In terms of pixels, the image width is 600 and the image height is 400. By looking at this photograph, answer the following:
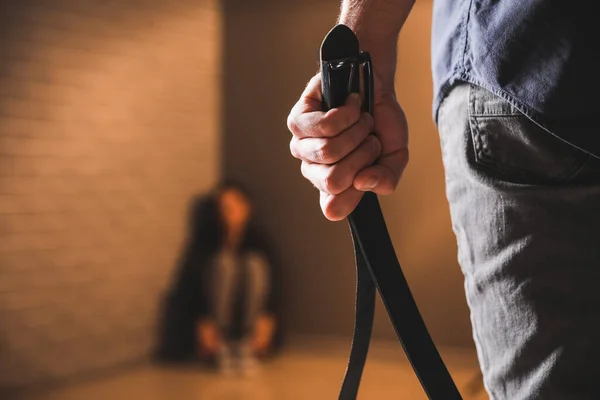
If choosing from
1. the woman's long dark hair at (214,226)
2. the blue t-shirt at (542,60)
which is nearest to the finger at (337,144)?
the blue t-shirt at (542,60)

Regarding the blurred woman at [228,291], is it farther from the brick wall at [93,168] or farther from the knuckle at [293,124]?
the knuckle at [293,124]

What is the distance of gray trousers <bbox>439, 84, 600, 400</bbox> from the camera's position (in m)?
0.62

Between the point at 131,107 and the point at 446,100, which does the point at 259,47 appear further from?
the point at 446,100

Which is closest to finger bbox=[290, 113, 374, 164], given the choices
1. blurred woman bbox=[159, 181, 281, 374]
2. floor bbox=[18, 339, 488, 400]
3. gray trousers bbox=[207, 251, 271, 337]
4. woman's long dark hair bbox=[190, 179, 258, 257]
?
floor bbox=[18, 339, 488, 400]

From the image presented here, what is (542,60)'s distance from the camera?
0.64 meters

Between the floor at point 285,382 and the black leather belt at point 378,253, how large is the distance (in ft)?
9.36

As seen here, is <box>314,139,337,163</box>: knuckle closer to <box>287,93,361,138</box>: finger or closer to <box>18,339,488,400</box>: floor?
<box>287,93,361,138</box>: finger

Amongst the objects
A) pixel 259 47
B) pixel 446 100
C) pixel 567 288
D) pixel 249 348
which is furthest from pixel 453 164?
pixel 259 47

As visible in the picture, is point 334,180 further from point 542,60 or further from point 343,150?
point 542,60

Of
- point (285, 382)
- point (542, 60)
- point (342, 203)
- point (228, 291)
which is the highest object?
point (542, 60)

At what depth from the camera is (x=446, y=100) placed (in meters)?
0.77

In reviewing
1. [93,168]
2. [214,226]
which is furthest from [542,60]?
[214,226]

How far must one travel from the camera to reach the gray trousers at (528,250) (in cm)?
62

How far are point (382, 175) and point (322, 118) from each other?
3.3 inches
